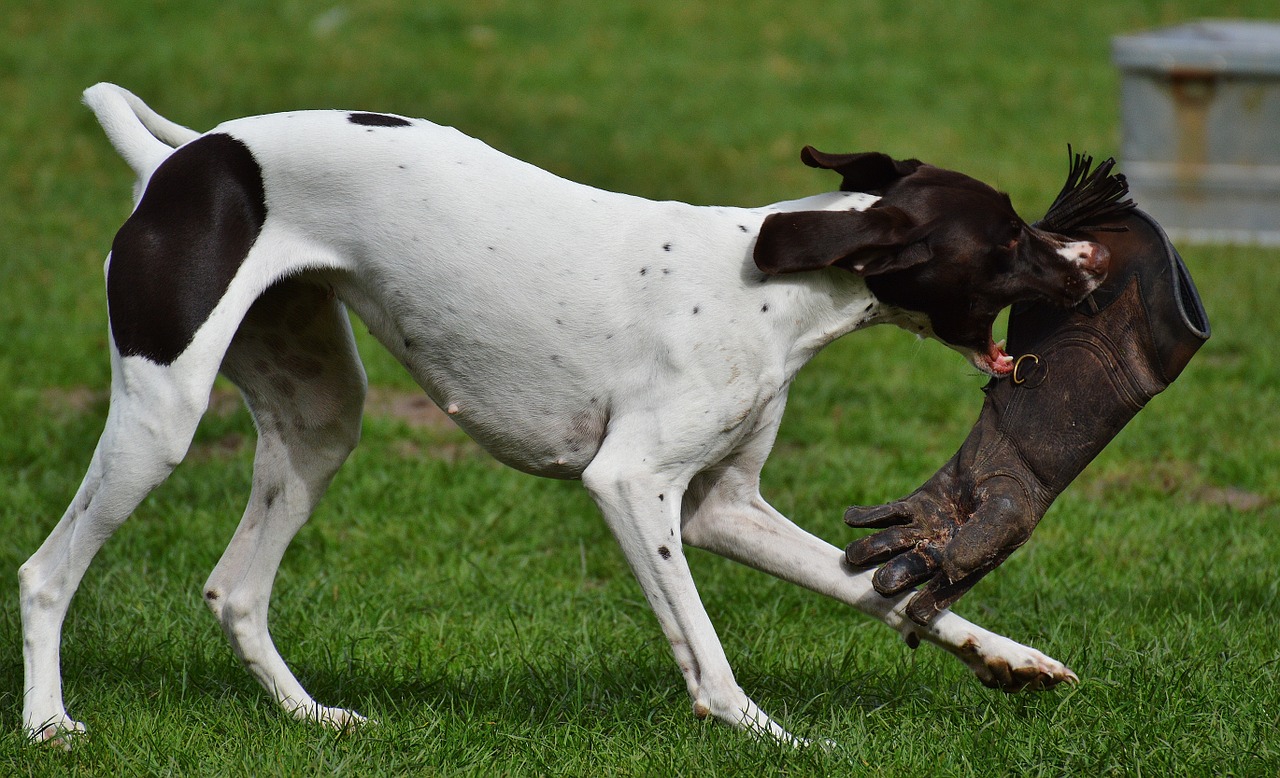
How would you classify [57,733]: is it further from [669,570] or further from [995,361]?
[995,361]

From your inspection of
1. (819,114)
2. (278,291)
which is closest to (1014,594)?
(278,291)

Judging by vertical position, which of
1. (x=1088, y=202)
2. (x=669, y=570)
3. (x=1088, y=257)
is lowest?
(x=669, y=570)

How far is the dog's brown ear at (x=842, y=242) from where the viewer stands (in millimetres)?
3314

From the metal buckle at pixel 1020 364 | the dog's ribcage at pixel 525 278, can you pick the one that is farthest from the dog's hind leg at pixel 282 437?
the metal buckle at pixel 1020 364

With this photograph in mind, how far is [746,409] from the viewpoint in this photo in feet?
11.1

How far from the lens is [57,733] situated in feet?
11.5

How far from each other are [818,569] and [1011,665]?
1.62 ft

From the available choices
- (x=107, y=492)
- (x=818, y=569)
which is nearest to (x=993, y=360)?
(x=818, y=569)

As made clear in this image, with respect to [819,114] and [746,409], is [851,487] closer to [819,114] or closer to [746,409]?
[746,409]

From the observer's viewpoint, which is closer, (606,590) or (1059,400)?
(1059,400)

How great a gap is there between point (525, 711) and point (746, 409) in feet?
3.38

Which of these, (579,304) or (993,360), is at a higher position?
(579,304)

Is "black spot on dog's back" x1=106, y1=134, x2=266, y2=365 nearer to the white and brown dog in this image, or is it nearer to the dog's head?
the white and brown dog

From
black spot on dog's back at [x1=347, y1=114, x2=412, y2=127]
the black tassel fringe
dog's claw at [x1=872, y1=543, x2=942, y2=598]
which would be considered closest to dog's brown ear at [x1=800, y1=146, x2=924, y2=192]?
the black tassel fringe
